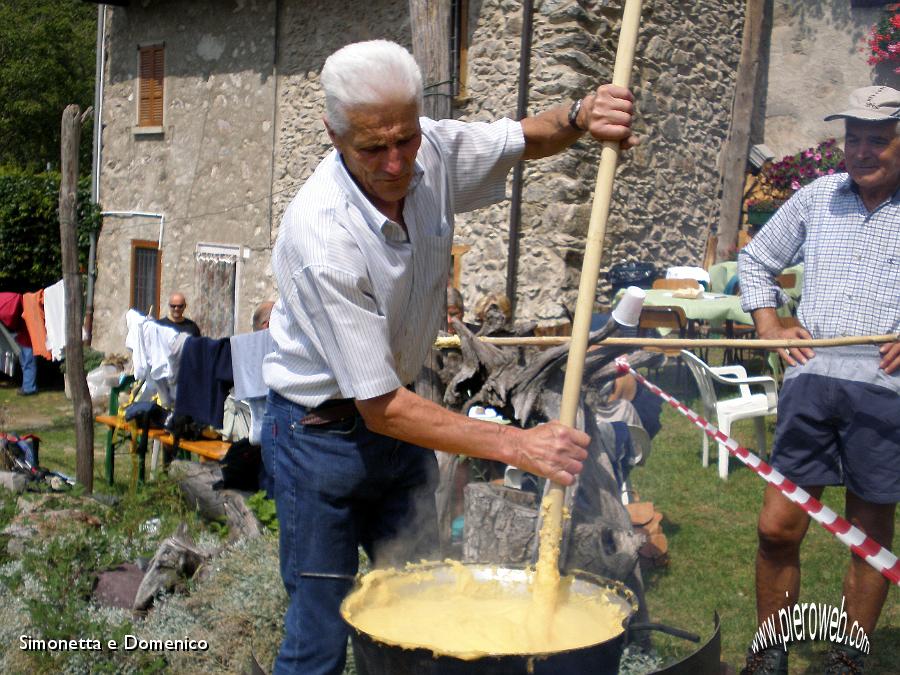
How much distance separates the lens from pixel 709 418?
7012 mm

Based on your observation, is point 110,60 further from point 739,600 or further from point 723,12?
point 739,600

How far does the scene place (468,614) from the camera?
2361 mm

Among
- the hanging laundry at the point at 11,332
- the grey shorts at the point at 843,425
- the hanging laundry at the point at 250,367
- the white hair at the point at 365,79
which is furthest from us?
the hanging laundry at the point at 11,332

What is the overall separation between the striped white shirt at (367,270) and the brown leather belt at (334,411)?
0.07 ft

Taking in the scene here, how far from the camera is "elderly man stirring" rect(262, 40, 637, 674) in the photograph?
2.13 meters

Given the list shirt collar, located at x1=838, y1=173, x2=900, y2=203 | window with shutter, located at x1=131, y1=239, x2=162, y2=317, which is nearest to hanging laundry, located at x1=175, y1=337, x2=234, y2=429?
shirt collar, located at x1=838, y1=173, x2=900, y2=203

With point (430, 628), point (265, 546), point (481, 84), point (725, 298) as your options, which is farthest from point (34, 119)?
point (430, 628)

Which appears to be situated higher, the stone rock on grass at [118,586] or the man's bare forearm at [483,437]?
the man's bare forearm at [483,437]

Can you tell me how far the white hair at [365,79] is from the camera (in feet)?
6.80

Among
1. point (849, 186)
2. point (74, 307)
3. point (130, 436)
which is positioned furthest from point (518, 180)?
point (849, 186)

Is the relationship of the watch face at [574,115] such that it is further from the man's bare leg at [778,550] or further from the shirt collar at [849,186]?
the man's bare leg at [778,550]

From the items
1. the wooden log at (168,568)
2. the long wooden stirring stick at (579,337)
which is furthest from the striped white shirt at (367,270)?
the wooden log at (168,568)

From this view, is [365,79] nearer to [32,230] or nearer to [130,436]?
[130,436]

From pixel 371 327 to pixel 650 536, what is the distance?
309 centimetres
